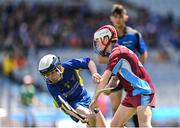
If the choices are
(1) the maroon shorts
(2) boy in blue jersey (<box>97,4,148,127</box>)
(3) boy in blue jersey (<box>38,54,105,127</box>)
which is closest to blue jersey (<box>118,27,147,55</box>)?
(2) boy in blue jersey (<box>97,4,148,127</box>)

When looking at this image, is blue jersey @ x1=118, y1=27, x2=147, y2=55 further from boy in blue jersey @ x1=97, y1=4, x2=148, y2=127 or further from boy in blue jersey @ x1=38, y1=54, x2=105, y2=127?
boy in blue jersey @ x1=38, y1=54, x2=105, y2=127

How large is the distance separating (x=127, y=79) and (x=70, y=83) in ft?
3.73

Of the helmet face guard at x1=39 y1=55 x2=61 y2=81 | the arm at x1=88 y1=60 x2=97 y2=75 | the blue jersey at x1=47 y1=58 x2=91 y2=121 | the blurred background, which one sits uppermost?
the helmet face guard at x1=39 y1=55 x2=61 y2=81

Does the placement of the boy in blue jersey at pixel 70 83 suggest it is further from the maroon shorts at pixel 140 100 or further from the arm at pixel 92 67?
the maroon shorts at pixel 140 100

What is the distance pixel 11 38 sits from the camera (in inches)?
980

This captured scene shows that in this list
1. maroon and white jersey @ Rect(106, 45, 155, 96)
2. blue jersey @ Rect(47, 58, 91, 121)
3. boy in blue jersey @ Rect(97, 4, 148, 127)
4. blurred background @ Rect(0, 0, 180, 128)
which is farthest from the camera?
blurred background @ Rect(0, 0, 180, 128)

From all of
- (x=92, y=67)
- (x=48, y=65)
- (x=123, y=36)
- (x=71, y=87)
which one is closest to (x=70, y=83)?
(x=71, y=87)

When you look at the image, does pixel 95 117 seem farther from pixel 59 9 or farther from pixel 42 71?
pixel 59 9

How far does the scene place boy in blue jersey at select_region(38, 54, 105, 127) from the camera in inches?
395

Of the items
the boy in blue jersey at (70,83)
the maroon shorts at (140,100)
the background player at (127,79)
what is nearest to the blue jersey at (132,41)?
the boy in blue jersey at (70,83)

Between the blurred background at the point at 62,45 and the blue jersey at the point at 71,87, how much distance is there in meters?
7.72

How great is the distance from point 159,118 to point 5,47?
6.66m

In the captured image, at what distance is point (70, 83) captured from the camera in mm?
10617

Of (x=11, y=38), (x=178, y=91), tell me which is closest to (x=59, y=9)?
(x=11, y=38)
